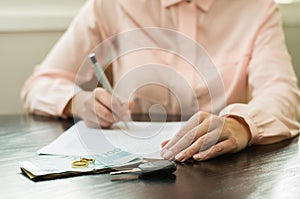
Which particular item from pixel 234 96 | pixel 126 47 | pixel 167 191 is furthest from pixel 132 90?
pixel 167 191

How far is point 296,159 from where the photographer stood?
1020 mm

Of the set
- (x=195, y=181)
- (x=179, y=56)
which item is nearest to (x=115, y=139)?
(x=195, y=181)

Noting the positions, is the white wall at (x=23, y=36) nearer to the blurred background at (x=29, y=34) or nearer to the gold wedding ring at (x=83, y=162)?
the blurred background at (x=29, y=34)

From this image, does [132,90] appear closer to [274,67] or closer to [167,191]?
[274,67]

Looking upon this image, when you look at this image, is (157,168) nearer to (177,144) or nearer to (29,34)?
(177,144)

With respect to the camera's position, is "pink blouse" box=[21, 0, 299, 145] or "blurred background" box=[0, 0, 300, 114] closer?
"pink blouse" box=[21, 0, 299, 145]

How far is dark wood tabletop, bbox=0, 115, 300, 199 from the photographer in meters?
0.80

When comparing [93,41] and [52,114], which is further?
[93,41]

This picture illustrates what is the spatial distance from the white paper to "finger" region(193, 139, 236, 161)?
7 centimetres

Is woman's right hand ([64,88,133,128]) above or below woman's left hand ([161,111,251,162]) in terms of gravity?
below

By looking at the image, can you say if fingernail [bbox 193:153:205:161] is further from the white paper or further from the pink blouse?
the pink blouse

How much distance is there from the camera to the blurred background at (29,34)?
1926mm

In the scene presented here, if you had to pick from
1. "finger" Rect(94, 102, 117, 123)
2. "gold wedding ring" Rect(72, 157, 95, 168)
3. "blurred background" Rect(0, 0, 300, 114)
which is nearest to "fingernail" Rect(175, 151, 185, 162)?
"gold wedding ring" Rect(72, 157, 95, 168)

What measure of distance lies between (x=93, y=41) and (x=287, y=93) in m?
0.60
